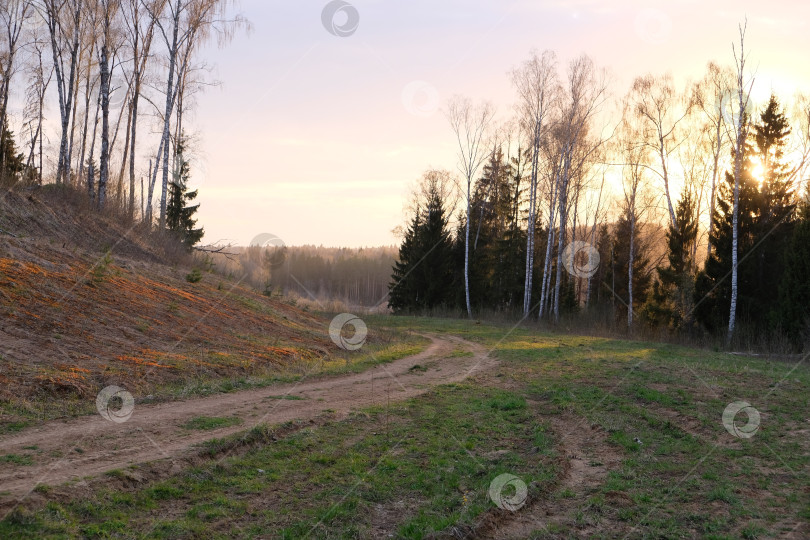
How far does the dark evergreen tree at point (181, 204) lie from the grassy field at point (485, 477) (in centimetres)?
3189

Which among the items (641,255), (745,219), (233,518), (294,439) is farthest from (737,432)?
(641,255)

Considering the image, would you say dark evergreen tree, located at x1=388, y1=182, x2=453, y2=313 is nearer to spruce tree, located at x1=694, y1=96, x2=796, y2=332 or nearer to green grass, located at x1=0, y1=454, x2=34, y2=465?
spruce tree, located at x1=694, y1=96, x2=796, y2=332

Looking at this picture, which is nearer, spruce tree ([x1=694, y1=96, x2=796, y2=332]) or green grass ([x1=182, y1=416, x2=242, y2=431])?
green grass ([x1=182, y1=416, x2=242, y2=431])

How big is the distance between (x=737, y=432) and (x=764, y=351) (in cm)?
1783

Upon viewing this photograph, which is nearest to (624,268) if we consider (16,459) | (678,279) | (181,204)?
(678,279)

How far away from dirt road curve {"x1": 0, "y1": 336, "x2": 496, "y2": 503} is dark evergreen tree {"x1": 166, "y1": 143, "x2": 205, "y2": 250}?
1109 inches

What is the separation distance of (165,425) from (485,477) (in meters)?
4.74

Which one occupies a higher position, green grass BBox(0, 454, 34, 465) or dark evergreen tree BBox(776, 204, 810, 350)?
dark evergreen tree BBox(776, 204, 810, 350)

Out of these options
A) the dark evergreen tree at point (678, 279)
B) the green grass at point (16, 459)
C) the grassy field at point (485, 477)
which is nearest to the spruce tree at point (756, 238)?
the dark evergreen tree at point (678, 279)

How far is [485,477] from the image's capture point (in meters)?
7.48

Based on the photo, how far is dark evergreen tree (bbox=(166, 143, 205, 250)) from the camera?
39.8 metres

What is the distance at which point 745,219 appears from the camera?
3281 cm

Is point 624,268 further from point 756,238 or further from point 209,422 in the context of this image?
point 209,422

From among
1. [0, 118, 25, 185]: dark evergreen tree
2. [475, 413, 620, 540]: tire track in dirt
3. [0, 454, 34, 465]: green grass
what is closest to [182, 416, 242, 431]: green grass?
[0, 454, 34, 465]: green grass
